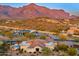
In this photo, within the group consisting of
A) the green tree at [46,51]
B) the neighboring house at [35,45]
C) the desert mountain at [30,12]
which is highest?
the desert mountain at [30,12]

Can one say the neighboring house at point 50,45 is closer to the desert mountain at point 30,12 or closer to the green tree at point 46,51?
the green tree at point 46,51

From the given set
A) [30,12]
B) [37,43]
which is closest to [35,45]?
[37,43]

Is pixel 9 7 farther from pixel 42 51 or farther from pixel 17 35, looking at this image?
pixel 42 51

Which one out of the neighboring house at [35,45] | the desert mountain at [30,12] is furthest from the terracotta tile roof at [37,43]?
the desert mountain at [30,12]

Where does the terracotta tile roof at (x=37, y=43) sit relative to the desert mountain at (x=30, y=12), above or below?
below

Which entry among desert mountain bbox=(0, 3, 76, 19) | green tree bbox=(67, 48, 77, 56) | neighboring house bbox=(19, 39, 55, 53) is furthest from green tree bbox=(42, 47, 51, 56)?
desert mountain bbox=(0, 3, 76, 19)

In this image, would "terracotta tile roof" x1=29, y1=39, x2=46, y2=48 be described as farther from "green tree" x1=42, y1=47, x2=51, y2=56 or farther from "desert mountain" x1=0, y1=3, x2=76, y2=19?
"desert mountain" x1=0, y1=3, x2=76, y2=19

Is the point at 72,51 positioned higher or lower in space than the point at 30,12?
lower

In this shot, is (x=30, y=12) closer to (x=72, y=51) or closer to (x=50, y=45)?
(x=50, y=45)

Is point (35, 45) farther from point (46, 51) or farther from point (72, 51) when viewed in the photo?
point (72, 51)

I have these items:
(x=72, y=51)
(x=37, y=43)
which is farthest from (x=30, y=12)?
(x=72, y=51)

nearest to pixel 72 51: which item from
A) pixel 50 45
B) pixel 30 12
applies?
pixel 50 45

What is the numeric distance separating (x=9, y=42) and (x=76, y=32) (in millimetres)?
554

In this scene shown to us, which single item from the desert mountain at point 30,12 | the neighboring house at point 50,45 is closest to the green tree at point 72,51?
the neighboring house at point 50,45
